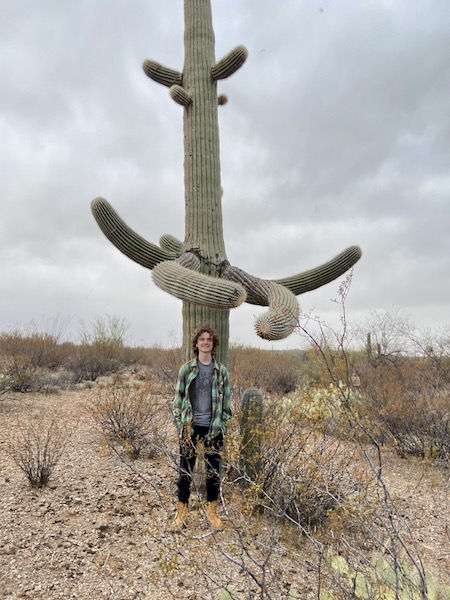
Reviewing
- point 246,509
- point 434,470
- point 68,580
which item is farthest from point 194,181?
point 434,470

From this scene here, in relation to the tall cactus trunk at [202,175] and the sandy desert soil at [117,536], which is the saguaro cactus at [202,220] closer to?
the tall cactus trunk at [202,175]

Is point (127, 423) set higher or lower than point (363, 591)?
higher

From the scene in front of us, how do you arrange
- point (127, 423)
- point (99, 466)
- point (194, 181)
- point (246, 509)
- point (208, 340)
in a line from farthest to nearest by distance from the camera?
point (127, 423) → point (99, 466) → point (194, 181) → point (208, 340) → point (246, 509)

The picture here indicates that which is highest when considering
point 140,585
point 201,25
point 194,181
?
point 201,25

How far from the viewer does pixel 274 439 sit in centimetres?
379

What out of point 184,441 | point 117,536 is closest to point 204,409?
point 184,441

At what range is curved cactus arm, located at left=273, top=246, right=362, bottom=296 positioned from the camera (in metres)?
4.41

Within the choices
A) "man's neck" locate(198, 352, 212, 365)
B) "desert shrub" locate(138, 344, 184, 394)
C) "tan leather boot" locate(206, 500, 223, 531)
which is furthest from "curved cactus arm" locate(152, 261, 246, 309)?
"desert shrub" locate(138, 344, 184, 394)

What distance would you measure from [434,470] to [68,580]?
4.55 metres

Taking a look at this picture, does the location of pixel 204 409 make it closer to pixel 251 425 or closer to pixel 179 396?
pixel 179 396

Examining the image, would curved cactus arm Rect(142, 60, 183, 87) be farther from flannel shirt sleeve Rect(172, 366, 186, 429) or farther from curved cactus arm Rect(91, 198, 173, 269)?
flannel shirt sleeve Rect(172, 366, 186, 429)

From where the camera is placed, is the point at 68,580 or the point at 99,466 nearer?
the point at 68,580

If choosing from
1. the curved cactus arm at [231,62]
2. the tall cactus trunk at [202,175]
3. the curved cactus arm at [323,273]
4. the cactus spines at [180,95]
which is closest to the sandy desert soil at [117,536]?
the tall cactus trunk at [202,175]

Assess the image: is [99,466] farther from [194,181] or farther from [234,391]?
[194,181]
